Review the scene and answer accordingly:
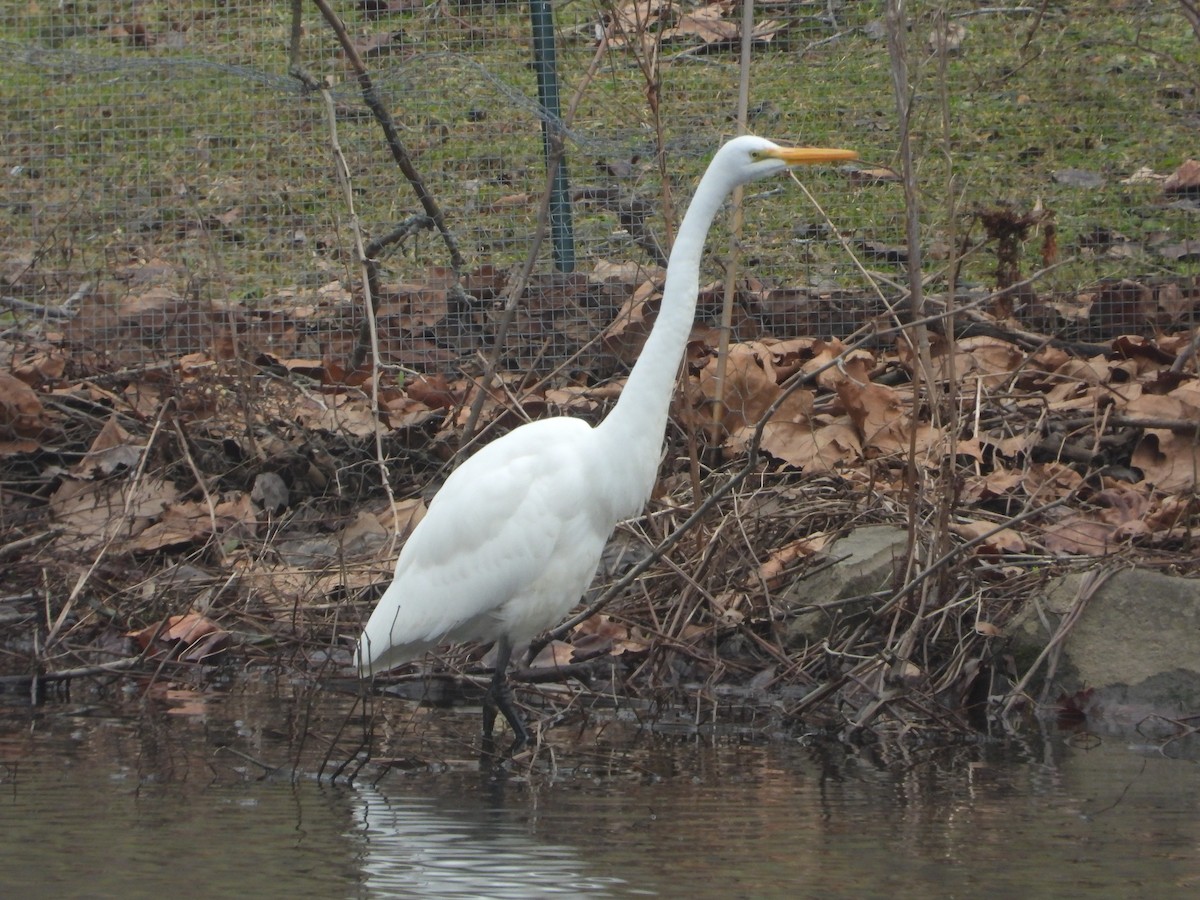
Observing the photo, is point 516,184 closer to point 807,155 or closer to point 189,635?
point 189,635

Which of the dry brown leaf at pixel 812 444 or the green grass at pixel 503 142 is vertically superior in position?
the green grass at pixel 503 142

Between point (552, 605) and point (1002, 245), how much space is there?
3293 millimetres

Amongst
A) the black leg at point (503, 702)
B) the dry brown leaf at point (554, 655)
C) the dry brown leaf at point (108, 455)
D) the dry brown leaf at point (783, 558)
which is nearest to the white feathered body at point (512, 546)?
the black leg at point (503, 702)

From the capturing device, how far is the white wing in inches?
204

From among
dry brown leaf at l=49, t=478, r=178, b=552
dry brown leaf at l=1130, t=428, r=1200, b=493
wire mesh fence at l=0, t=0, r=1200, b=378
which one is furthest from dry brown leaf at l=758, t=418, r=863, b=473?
dry brown leaf at l=49, t=478, r=178, b=552

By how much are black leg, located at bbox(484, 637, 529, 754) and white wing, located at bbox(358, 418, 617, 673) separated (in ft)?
A: 0.34

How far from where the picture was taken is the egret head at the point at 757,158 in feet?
15.6

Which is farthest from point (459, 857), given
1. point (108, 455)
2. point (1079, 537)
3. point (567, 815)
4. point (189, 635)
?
point (108, 455)

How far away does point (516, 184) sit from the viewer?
8.05 meters

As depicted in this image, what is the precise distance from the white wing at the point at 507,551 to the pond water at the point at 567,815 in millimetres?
338

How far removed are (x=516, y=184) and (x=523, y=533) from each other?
3.27m

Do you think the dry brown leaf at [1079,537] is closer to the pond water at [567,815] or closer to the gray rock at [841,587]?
the gray rock at [841,587]

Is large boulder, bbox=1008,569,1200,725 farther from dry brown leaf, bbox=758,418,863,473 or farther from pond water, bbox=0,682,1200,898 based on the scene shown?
dry brown leaf, bbox=758,418,863,473

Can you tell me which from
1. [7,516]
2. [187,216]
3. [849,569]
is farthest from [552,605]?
[187,216]
